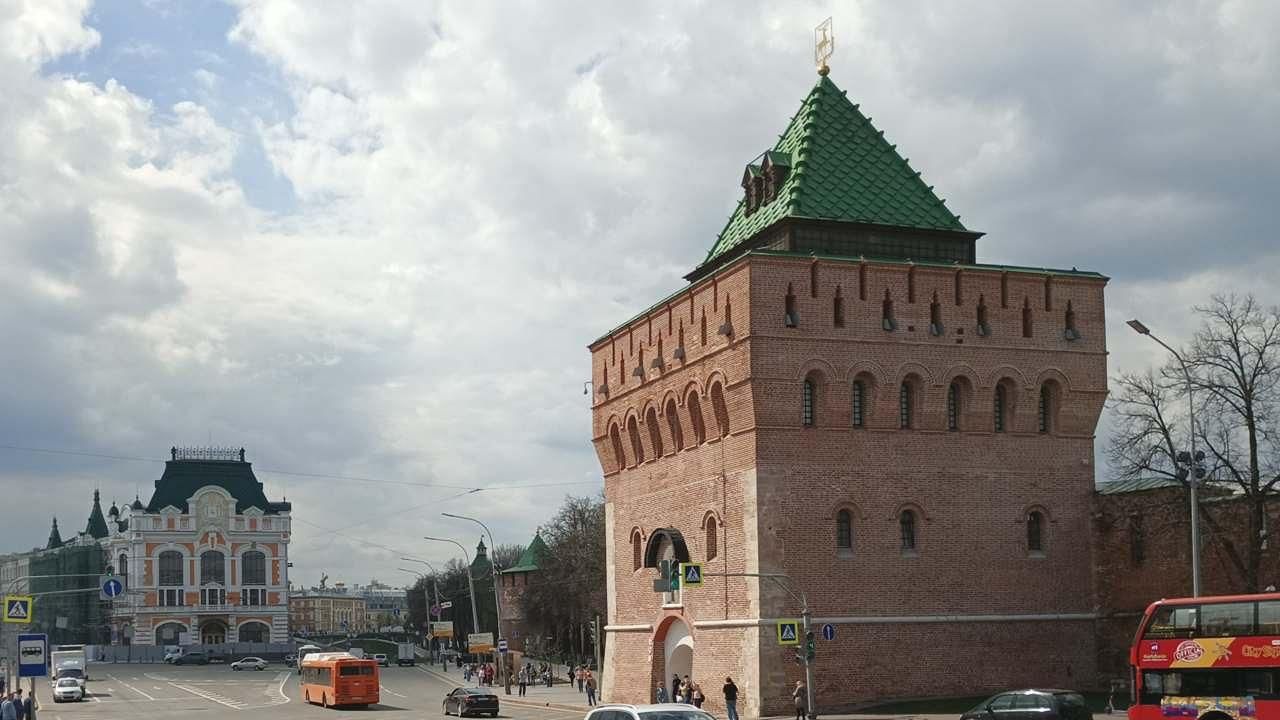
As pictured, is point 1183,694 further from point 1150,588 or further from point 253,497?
point 253,497

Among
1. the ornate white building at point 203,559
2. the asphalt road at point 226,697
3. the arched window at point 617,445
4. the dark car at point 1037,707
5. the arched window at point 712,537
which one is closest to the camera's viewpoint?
the dark car at point 1037,707

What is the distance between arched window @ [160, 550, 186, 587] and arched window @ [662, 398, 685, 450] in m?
102

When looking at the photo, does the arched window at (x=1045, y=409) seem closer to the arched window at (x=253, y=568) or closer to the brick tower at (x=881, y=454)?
the brick tower at (x=881, y=454)

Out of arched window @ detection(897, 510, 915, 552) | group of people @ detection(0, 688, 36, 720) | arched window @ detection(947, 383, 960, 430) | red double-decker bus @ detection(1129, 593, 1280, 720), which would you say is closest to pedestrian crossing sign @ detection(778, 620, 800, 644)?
arched window @ detection(897, 510, 915, 552)

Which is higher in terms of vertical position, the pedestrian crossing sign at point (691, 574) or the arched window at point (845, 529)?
the arched window at point (845, 529)

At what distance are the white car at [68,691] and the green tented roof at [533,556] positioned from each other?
52.6m

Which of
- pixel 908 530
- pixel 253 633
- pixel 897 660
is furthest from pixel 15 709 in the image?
pixel 253 633

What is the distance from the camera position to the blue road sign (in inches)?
1642

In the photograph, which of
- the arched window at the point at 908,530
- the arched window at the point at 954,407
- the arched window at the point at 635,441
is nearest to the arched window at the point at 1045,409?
the arched window at the point at 954,407

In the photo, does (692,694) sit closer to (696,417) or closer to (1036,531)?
(696,417)

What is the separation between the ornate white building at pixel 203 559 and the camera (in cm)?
14400

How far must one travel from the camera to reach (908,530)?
1916 inches

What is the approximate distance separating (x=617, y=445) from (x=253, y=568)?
325ft

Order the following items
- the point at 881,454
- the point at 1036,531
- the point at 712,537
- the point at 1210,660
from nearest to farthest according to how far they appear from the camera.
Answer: the point at 1210,660 < the point at 881,454 < the point at 1036,531 < the point at 712,537
